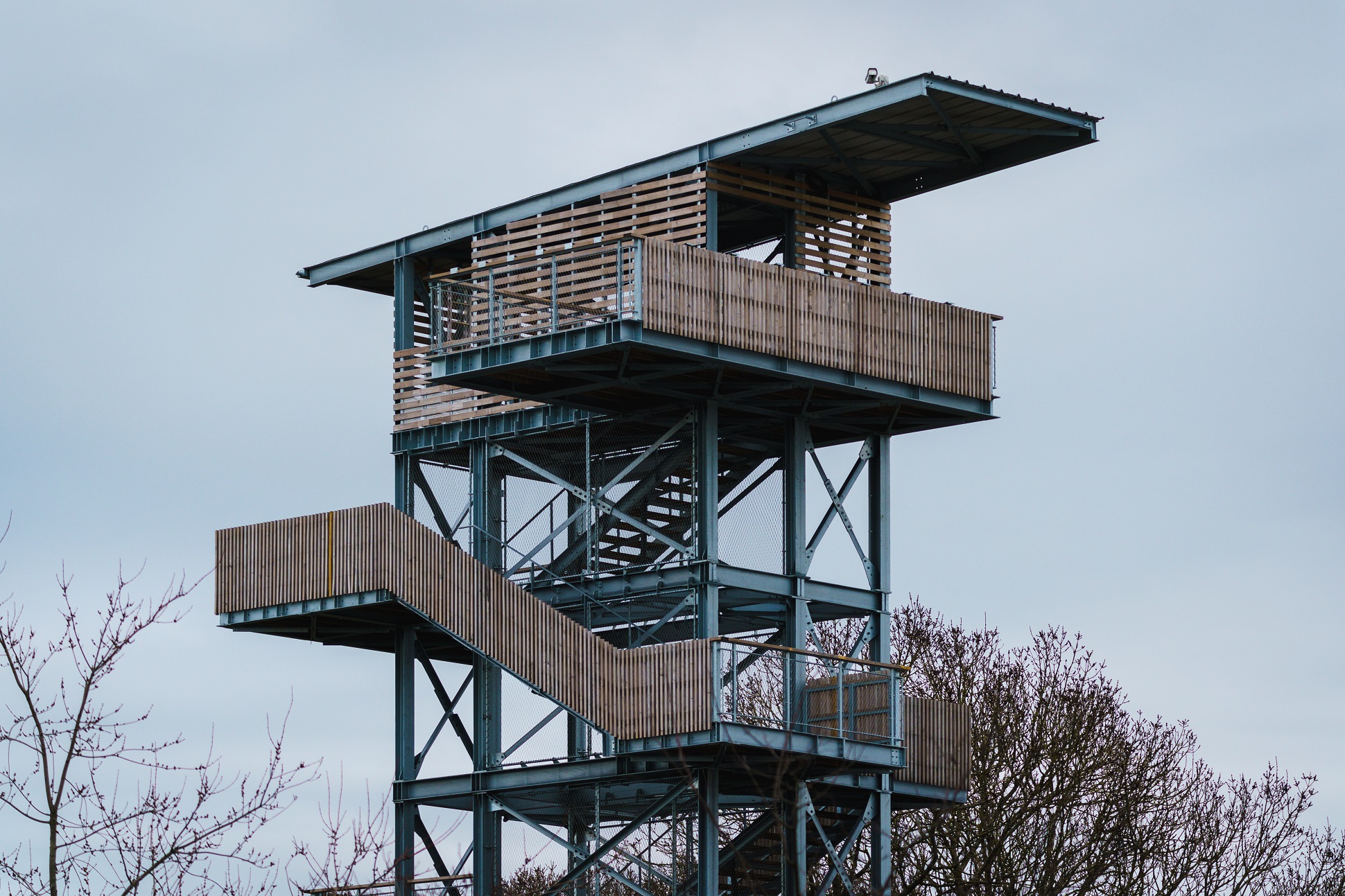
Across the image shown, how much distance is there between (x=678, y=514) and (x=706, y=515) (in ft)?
9.33

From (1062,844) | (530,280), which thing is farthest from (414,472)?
(1062,844)

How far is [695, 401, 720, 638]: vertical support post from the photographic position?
38.0 metres

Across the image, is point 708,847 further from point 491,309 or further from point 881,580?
point 491,309

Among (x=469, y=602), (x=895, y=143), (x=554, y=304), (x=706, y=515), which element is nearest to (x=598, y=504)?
(x=706, y=515)

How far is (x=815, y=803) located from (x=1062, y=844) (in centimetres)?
1172

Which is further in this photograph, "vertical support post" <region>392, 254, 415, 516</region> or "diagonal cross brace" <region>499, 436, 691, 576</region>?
"vertical support post" <region>392, 254, 415, 516</region>

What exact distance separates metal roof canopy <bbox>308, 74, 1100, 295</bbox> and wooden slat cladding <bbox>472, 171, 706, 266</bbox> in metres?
0.18

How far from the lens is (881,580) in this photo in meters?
40.5

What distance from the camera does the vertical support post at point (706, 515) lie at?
38.0m

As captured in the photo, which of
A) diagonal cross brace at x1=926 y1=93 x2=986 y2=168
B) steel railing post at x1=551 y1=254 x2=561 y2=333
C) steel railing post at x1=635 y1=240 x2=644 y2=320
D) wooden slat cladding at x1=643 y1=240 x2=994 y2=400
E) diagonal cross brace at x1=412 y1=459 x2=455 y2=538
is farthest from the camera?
diagonal cross brace at x1=412 y1=459 x2=455 y2=538

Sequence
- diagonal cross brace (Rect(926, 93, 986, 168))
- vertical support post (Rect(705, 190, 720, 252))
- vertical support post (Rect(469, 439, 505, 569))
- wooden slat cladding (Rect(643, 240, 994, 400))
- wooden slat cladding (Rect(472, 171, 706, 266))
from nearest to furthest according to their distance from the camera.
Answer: wooden slat cladding (Rect(643, 240, 994, 400))
diagonal cross brace (Rect(926, 93, 986, 168))
vertical support post (Rect(705, 190, 720, 252))
wooden slat cladding (Rect(472, 171, 706, 266))
vertical support post (Rect(469, 439, 505, 569))

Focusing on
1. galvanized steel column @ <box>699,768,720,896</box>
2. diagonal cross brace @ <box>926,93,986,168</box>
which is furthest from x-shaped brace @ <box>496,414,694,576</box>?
diagonal cross brace @ <box>926,93,986,168</box>

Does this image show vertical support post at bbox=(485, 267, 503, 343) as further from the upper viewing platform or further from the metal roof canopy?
the metal roof canopy

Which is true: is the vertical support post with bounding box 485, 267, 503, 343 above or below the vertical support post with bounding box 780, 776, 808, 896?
above
